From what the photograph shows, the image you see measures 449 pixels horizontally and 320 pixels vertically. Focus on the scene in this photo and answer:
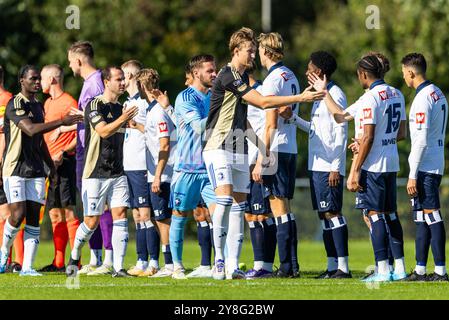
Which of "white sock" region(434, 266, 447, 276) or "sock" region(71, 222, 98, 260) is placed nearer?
"white sock" region(434, 266, 447, 276)

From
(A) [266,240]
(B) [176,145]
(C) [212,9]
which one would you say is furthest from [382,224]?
(C) [212,9]

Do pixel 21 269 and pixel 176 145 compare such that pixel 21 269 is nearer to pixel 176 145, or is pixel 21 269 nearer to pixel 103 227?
pixel 103 227

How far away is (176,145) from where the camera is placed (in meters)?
15.6

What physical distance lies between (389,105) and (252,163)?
2.20 metres

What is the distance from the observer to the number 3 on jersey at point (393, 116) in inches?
541

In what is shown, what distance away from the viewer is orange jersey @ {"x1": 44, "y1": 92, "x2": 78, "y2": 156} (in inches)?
651

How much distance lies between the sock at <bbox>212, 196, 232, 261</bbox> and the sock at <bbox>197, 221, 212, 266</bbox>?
1.16 m

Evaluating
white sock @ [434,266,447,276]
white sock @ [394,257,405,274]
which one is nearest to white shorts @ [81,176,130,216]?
white sock @ [394,257,405,274]

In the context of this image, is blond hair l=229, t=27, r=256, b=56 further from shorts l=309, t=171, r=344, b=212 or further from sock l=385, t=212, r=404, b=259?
sock l=385, t=212, r=404, b=259

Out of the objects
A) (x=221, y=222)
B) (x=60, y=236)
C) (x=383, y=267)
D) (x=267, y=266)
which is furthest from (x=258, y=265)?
(x=60, y=236)

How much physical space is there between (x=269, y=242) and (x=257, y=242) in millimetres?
196

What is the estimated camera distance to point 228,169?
44.3 ft

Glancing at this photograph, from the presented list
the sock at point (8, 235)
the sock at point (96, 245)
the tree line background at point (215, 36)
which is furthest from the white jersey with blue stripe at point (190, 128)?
the tree line background at point (215, 36)

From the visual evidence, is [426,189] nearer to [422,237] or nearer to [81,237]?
[422,237]
